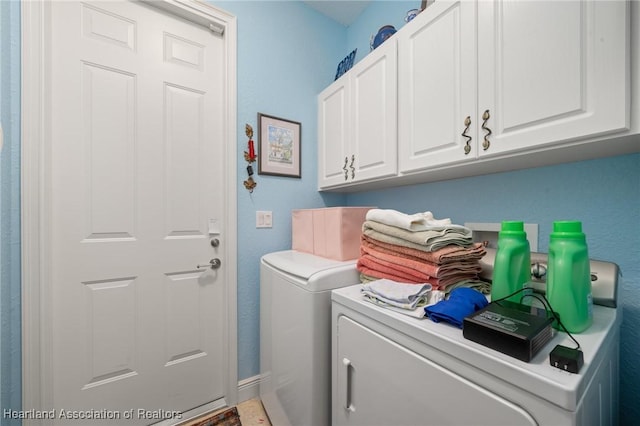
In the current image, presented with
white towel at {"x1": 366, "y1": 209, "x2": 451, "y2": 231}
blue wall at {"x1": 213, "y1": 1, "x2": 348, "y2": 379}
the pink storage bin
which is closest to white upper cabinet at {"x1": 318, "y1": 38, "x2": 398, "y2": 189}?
blue wall at {"x1": 213, "y1": 1, "x2": 348, "y2": 379}

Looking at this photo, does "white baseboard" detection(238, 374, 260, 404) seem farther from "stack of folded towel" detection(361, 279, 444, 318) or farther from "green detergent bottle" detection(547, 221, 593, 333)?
"green detergent bottle" detection(547, 221, 593, 333)

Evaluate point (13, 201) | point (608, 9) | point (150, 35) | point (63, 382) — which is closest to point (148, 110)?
point (150, 35)

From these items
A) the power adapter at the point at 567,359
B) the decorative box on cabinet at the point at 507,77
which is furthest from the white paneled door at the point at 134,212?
the power adapter at the point at 567,359

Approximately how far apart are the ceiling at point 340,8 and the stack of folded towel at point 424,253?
5.77ft

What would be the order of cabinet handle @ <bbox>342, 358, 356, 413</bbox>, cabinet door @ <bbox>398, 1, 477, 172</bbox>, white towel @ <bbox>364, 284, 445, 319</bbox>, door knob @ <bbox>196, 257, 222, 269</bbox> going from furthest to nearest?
1. door knob @ <bbox>196, 257, 222, 269</bbox>
2. cabinet door @ <bbox>398, 1, 477, 172</bbox>
3. cabinet handle @ <bbox>342, 358, 356, 413</bbox>
4. white towel @ <bbox>364, 284, 445, 319</bbox>

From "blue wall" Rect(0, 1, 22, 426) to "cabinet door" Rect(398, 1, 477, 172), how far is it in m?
1.76

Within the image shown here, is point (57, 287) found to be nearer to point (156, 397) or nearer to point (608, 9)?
point (156, 397)

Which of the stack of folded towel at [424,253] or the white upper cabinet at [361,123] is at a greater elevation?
the white upper cabinet at [361,123]

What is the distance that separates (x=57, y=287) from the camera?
1191 mm

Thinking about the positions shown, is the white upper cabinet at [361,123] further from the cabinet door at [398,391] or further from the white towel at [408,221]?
the cabinet door at [398,391]

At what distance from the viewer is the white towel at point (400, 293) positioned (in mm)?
761

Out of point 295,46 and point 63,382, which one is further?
point 295,46

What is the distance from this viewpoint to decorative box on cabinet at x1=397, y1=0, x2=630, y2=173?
70cm

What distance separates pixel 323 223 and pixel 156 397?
1361mm
